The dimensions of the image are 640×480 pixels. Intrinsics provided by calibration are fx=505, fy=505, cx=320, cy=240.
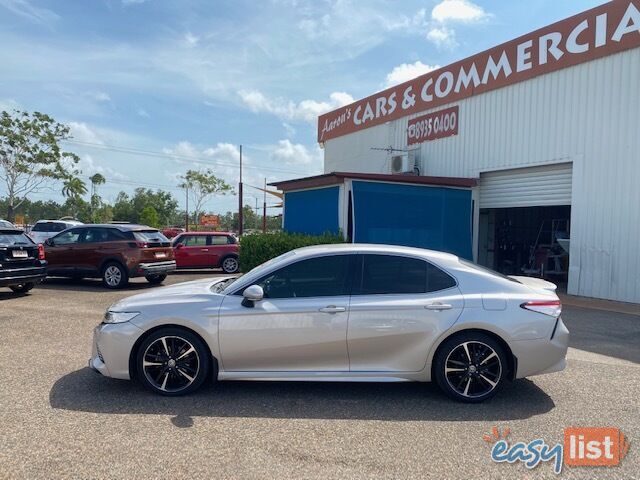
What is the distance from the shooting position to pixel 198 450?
11.8 feet

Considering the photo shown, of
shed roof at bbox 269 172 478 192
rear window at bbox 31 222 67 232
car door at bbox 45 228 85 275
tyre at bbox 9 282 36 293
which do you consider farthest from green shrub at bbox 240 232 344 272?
rear window at bbox 31 222 67 232

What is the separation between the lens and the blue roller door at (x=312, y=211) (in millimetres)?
13766

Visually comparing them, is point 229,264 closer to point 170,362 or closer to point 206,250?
point 206,250

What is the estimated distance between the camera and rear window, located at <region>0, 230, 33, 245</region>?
33.2 ft

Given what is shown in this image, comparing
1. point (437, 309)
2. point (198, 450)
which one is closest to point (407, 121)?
point (437, 309)

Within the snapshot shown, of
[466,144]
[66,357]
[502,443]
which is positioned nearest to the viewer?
[502,443]

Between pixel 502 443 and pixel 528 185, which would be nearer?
pixel 502 443

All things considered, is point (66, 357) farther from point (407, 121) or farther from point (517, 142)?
point (407, 121)

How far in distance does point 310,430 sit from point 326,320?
3.24ft

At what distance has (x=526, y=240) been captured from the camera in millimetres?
18391

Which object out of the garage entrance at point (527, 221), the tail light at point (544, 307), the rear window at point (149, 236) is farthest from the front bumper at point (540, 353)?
the rear window at point (149, 236)

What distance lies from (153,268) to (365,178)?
5842mm

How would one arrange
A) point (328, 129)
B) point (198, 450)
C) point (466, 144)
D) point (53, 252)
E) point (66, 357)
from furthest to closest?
1. point (328, 129)
2. point (466, 144)
3. point (53, 252)
4. point (66, 357)
5. point (198, 450)

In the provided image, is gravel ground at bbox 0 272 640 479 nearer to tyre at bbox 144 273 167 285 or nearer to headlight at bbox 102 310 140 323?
headlight at bbox 102 310 140 323
